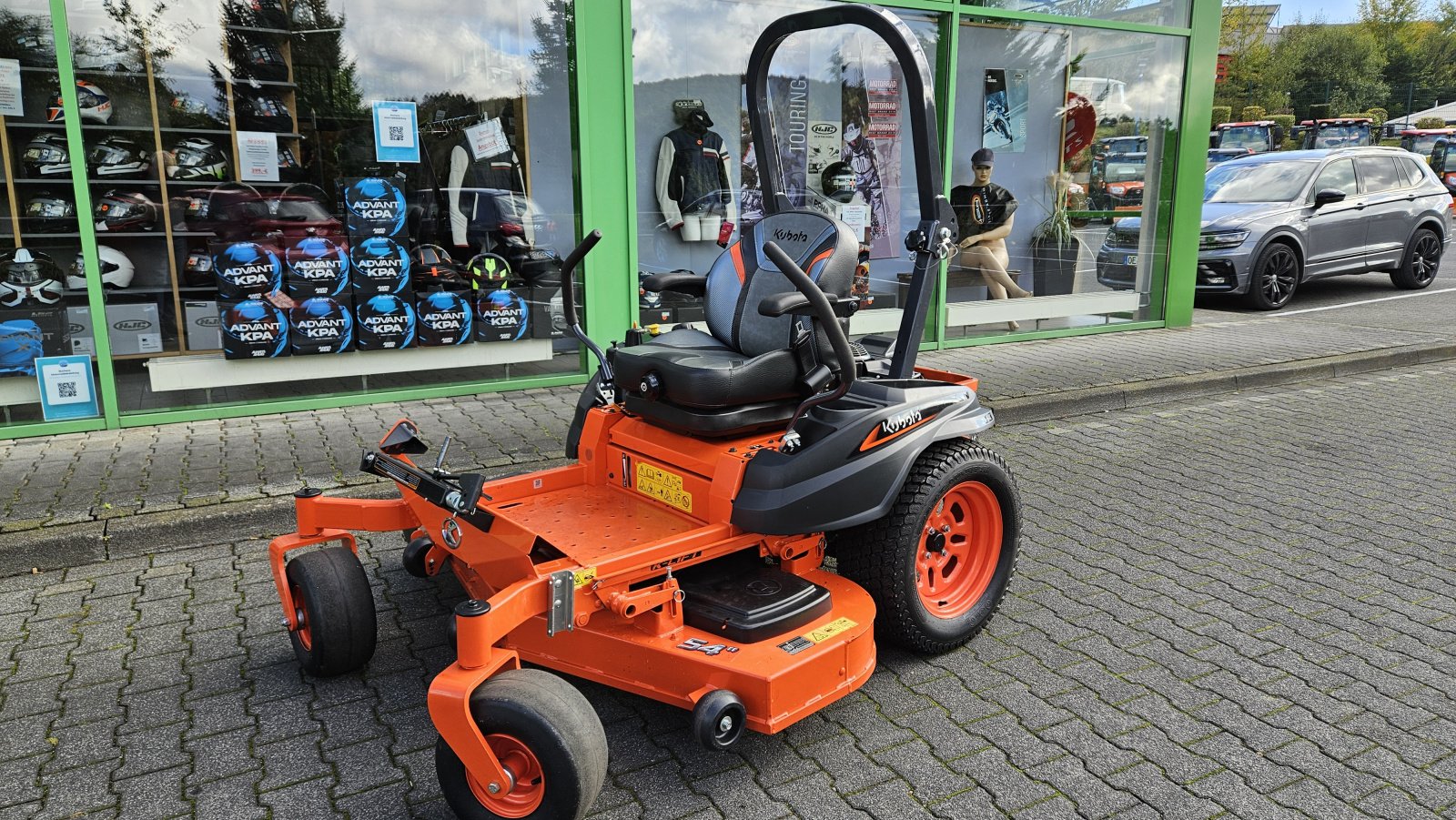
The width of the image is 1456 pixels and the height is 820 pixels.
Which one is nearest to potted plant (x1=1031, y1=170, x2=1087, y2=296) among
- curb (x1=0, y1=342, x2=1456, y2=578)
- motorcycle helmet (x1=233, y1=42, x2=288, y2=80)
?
curb (x1=0, y1=342, x2=1456, y2=578)

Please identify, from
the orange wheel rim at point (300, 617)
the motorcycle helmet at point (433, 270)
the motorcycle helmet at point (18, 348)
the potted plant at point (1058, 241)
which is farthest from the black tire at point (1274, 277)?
the motorcycle helmet at point (18, 348)

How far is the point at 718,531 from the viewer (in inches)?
126

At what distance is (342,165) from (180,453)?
2248mm

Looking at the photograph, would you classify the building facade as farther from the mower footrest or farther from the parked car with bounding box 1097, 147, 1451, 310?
the parked car with bounding box 1097, 147, 1451, 310

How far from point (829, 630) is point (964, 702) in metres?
0.59

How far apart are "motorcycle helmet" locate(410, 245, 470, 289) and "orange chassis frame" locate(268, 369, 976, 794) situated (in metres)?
3.62

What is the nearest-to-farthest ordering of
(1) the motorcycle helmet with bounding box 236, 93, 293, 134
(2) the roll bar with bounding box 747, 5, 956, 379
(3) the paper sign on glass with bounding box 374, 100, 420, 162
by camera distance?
(2) the roll bar with bounding box 747, 5, 956, 379
(1) the motorcycle helmet with bounding box 236, 93, 293, 134
(3) the paper sign on glass with bounding box 374, 100, 420, 162

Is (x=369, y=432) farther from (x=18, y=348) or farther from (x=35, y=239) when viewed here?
(x=35, y=239)

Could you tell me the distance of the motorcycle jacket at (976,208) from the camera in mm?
9422

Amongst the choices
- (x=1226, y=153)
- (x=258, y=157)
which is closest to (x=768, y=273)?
(x=258, y=157)

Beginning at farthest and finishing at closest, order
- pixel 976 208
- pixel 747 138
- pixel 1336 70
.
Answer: pixel 1336 70
pixel 976 208
pixel 747 138

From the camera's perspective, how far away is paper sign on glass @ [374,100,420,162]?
6.82 metres

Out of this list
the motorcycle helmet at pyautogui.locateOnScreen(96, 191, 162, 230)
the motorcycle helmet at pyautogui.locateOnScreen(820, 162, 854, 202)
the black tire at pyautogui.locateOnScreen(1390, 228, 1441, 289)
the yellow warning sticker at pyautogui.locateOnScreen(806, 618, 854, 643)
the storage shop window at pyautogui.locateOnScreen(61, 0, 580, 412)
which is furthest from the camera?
the black tire at pyautogui.locateOnScreen(1390, 228, 1441, 289)

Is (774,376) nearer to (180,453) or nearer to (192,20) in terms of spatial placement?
(180,453)
